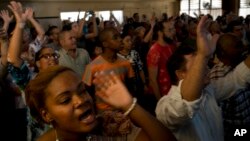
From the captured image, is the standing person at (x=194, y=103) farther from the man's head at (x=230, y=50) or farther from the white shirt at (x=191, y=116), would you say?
the man's head at (x=230, y=50)

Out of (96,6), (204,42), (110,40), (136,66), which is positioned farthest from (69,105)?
(96,6)

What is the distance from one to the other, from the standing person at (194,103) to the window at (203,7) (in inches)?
531

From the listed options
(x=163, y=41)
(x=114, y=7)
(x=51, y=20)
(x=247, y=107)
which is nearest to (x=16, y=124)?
(x=163, y=41)

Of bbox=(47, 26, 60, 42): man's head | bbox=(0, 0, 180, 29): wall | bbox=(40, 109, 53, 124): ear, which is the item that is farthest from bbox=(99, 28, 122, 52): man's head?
bbox=(0, 0, 180, 29): wall

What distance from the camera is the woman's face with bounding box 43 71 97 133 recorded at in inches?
59.5

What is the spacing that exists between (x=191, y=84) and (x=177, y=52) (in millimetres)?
458

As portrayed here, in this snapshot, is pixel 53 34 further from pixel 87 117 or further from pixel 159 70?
pixel 87 117

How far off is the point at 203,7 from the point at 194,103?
594 inches

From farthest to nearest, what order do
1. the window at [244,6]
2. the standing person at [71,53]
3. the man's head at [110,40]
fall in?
the window at [244,6]
the standing person at [71,53]
the man's head at [110,40]

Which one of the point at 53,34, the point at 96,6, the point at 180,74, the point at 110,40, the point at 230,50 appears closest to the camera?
the point at 180,74

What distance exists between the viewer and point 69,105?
1517mm

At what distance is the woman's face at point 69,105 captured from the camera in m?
1.51

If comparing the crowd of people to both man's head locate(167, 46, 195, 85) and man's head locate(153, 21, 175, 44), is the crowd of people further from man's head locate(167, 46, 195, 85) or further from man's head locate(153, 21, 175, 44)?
man's head locate(153, 21, 175, 44)

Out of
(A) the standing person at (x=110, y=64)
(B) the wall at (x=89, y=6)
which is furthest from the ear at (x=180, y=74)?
(B) the wall at (x=89, y=6)
